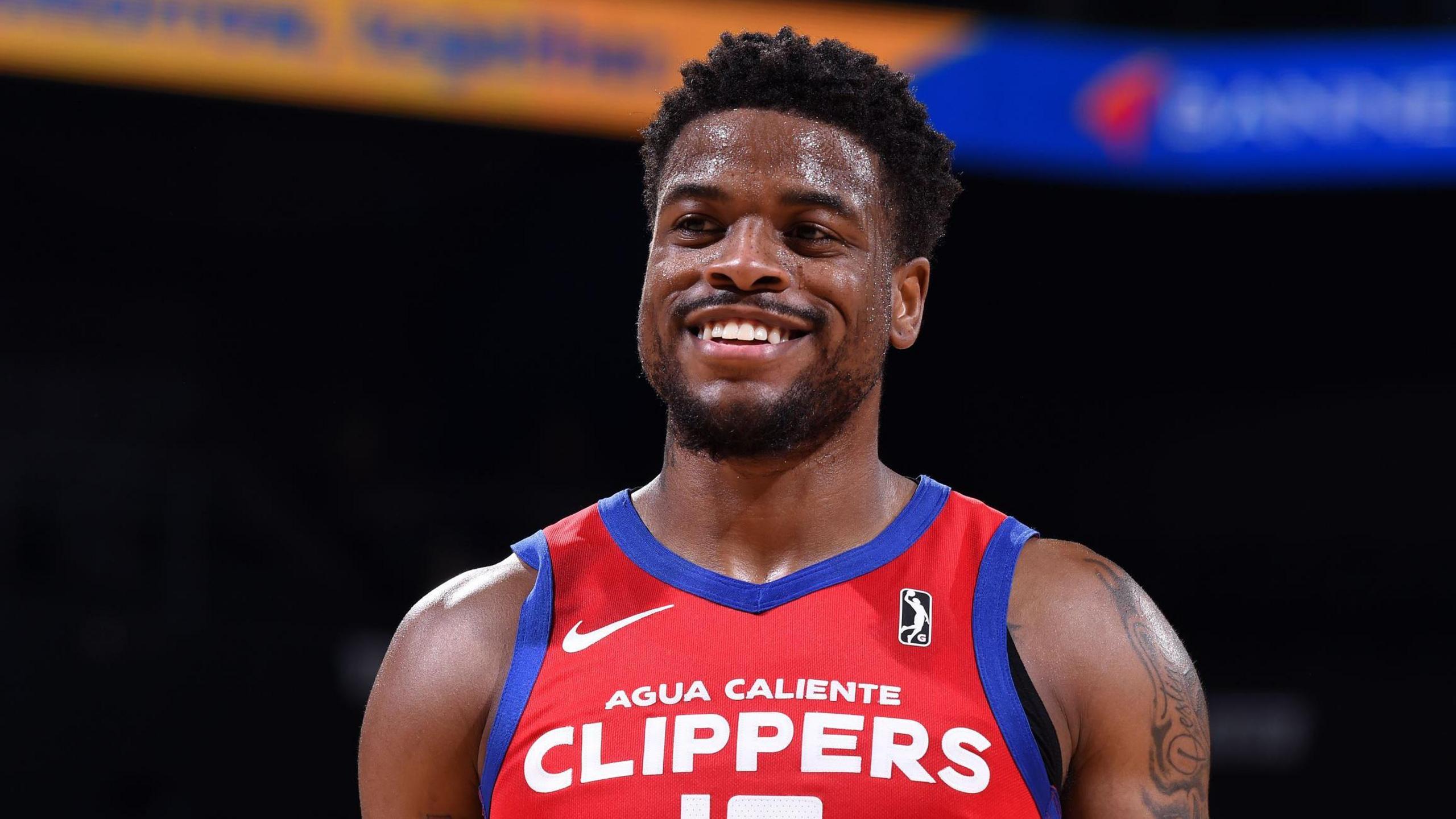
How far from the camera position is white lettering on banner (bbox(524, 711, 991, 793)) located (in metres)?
2.12

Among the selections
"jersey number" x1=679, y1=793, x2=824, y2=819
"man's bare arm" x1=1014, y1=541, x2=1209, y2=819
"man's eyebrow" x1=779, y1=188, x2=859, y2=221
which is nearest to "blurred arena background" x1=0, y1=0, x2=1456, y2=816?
"man's eyebrow" x1=779, y1=188, x2=859, y2=221

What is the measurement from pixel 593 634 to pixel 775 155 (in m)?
0.75

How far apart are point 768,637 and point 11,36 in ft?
18.8

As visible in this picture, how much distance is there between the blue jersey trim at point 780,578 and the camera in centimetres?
231

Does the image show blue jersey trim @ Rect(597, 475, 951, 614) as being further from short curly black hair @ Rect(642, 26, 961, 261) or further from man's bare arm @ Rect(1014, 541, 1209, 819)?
short curly black hair @ Rect(642, 26, 961, 261)

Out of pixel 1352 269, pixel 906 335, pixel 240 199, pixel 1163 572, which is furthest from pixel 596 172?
pixel 906 335

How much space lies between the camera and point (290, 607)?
7.78 meters

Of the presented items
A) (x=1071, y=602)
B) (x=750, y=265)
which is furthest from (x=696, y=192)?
(x=1071, y=602)

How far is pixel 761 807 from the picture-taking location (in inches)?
83.0

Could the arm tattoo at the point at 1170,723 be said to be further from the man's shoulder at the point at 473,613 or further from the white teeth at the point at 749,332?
the man's shoulder at the point at 473,613

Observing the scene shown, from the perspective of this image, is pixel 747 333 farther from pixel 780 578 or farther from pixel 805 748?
pixel 805 748

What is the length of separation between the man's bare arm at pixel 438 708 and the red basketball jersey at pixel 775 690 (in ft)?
0.15

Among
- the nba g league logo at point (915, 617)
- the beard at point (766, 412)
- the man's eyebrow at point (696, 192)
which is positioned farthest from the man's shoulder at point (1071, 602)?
the man's eyebrow at point (696, 192)

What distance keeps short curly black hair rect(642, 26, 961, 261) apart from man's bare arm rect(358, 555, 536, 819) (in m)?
0.72
